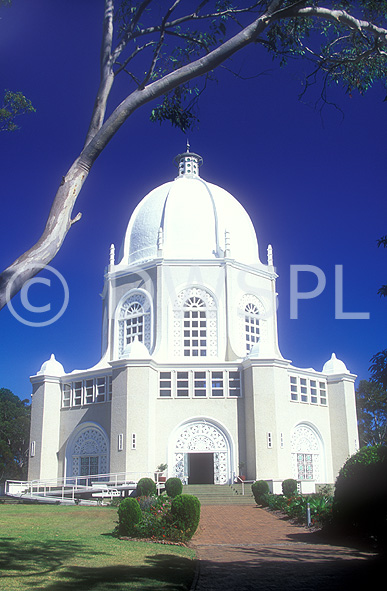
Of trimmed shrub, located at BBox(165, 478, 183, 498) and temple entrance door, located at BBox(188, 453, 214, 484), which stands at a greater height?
temple entrance door, located at BBox(188, 453, 214, 484)

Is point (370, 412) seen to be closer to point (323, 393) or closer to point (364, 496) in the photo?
point (323, 393)

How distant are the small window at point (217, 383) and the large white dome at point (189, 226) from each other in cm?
792

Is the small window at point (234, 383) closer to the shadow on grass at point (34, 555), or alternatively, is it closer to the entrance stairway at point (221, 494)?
the entrance stairway at point (221, 494)

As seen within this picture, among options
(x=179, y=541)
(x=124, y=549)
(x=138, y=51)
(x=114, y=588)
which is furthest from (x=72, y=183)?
(x=179, y=541)

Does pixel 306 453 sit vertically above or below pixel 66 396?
below

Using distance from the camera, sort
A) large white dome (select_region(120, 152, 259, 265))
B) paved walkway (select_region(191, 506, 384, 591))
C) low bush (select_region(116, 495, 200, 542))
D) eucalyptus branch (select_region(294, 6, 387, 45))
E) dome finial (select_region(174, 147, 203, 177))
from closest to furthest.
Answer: paved walkway (select_region(191, 506, 384, 591)) < eucalyptus branch (select_region(294, 6, 387, 45)) < low bush (select_region(116, 495, 200, 542)) < large white dome (select_region(120, 152, 259, 265)) < dome finial (select_region(174, 147, 203, 177))

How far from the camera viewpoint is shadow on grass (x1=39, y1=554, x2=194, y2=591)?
8.27 meters

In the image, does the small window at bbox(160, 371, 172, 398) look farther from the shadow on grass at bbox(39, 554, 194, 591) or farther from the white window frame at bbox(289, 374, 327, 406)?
the shadow on grass at bbox(39, 554, 194, 591)

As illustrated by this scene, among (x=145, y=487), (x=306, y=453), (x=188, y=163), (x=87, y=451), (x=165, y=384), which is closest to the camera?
(x=145, y=487)

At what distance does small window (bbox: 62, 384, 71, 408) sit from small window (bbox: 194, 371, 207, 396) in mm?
7721

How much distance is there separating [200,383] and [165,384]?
6.12 ft

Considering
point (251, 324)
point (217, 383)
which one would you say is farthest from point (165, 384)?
point (251, 324)

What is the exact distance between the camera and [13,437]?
5909 centimetres

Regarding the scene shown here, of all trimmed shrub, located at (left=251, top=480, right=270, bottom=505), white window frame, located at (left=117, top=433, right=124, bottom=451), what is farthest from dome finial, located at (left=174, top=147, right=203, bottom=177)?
trimmed shrub, located at (left=251, top=480, right=270, bottom=505)
